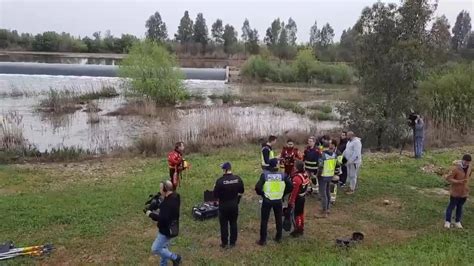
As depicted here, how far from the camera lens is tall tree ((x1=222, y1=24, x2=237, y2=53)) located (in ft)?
308

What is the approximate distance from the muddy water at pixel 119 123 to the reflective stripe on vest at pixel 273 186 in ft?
38.2

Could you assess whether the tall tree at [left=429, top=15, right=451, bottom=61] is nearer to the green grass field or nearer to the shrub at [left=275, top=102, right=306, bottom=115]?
the green grass field

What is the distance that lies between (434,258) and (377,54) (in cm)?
1081

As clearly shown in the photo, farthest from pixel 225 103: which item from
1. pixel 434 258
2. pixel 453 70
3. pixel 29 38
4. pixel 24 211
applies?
pixel 29 38

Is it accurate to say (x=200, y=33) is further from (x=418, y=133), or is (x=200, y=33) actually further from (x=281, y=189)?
(x=281, y=189)

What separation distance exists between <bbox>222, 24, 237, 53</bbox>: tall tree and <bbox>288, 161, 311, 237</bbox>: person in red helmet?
85015 mm

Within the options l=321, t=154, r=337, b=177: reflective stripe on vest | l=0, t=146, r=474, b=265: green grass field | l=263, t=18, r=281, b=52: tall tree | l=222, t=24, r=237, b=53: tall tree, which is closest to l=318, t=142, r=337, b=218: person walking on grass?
l=321, t=154, r=337, b=177: reflective stripe on vest

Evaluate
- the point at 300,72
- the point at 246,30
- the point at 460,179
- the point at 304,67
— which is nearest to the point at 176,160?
the point at 460,179

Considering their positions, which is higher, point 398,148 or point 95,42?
point 95,42

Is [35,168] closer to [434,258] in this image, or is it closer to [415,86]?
[434,258]

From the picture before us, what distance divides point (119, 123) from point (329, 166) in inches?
798

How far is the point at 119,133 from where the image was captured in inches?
981

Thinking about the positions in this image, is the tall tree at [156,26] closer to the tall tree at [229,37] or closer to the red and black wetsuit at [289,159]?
the tall tree at [229,37]

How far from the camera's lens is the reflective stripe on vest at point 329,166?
9.88 metres
